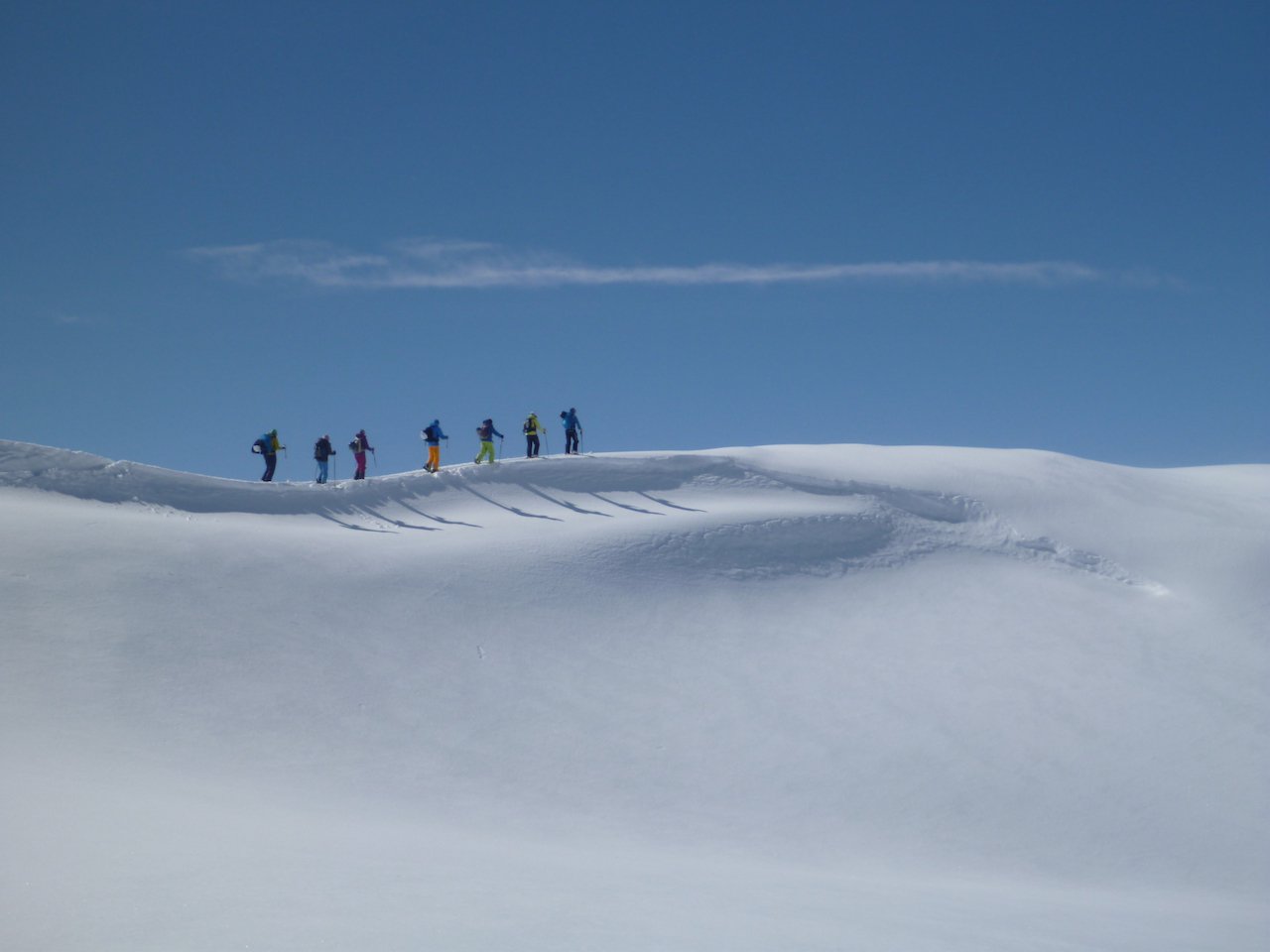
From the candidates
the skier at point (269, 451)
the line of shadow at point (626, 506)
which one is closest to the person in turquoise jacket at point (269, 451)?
the skier at point (269, 451)

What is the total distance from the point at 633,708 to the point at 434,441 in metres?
10.2

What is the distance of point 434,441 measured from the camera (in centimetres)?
2364

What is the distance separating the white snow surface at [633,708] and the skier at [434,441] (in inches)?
39.7

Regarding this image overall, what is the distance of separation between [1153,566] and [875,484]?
5767mm

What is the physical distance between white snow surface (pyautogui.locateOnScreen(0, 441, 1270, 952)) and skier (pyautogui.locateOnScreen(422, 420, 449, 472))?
1.01 m

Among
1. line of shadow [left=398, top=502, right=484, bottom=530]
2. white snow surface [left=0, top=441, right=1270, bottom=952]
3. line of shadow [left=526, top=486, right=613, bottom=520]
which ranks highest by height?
line of shadow [left=526, top=486, right=613, bottom=520]

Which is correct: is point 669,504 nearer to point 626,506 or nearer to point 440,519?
point 626,506

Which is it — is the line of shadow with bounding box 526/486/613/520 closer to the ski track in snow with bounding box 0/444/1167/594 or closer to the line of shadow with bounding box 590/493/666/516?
the ski track in snow with bounding box 0/444/1167/594

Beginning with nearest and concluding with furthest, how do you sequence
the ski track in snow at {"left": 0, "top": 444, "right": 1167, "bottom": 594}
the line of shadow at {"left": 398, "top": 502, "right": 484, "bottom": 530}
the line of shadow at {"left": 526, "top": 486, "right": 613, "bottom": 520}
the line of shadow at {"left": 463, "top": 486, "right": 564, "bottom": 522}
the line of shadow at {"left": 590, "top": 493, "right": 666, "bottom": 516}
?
the ski track in snow at {"left": 0, "top": 444, "right": 1167, "bottom": 594} < the line of shadow at {"left": 398, "top": 502, "right": 484, "bottom": 530} < the line of shadow at {"left": 463, "top": 486, "right": 564, "bottom": 522} < the line of shadow at {"left": 526, "top": 486, "right": 613, "bottom": 520} < the line of shadow at {"left": 590, "top": 493, "right": 666, "bottom": 516}

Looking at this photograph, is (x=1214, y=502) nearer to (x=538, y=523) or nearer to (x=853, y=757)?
(x=853, y=757)

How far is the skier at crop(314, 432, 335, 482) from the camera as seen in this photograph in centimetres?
2348

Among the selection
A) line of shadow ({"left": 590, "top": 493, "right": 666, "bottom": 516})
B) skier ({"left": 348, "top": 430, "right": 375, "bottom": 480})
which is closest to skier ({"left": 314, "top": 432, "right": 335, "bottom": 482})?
skier ({"left": 348, "top": 430, "right": 375, "bottom": 480})

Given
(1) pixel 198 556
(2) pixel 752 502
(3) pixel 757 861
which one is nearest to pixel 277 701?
(1) pixel 198 556

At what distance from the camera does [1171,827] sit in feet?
45.3
